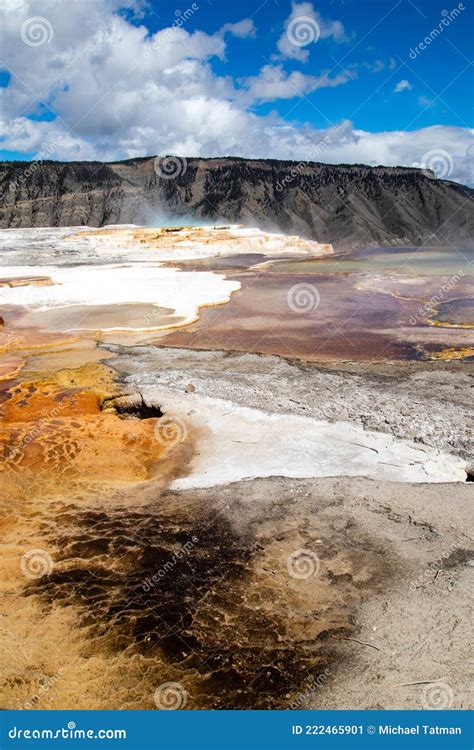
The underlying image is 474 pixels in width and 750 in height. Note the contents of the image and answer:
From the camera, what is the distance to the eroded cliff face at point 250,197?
243ft

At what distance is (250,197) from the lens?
268ft

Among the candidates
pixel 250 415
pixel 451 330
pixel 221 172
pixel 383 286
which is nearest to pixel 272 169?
pixel 221 172

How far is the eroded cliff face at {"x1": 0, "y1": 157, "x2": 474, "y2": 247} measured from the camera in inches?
2918

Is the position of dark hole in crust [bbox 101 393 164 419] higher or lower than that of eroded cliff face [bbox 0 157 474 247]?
lower

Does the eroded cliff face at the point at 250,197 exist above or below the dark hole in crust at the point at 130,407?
above

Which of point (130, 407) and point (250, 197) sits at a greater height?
point (250, 197)

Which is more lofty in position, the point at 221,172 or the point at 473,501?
the point at 221,172

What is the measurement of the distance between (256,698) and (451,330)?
481 inches

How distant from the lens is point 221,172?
289 ft

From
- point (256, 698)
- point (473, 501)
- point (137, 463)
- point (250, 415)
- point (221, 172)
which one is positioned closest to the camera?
point (256, 698)

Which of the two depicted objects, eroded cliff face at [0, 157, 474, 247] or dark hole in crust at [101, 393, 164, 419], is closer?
dark hole in crust at [101, 393, 164, 419]

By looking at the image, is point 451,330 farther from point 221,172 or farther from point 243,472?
point 221,172

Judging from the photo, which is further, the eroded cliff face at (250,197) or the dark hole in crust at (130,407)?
the eroded cliff face at (250,197)

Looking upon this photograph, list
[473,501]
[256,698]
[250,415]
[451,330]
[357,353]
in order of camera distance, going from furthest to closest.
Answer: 1. [451,330]
2. [357,353]
3. [250,415]
4. [473,501]
5. [256,698]
